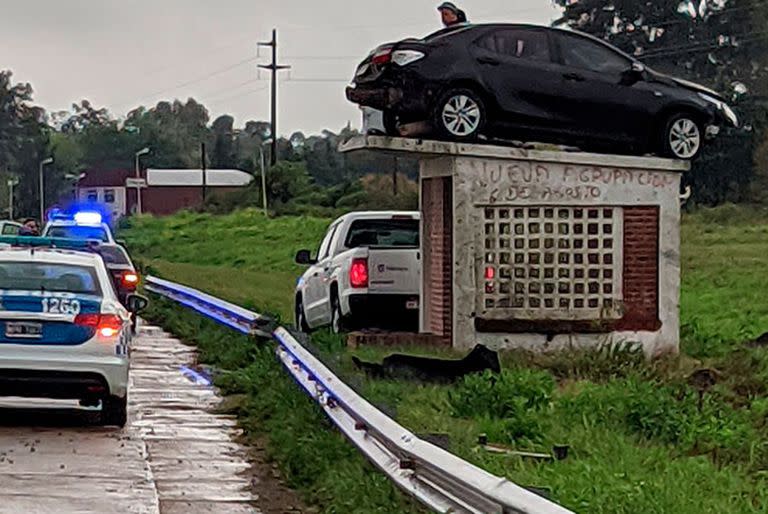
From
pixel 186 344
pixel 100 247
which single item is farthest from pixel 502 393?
pixel 100 247

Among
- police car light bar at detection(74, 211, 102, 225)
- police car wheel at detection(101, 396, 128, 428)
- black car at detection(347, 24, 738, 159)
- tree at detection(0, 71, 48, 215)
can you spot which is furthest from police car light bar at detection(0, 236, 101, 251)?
tree at detection(0, 71, 48, 215)

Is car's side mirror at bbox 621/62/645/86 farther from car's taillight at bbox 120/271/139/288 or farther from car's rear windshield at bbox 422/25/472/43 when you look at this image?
car's taillight at bbox 120/271/139/288

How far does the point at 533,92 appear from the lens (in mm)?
18641

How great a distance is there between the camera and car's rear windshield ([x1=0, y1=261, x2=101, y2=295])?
1412 centimetres

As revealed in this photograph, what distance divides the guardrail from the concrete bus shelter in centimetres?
382

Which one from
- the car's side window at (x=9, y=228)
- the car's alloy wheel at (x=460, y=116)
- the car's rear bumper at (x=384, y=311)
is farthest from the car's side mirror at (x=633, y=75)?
the car's side window at (x=9, y=228)

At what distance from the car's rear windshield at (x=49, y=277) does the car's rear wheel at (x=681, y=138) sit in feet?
24.7

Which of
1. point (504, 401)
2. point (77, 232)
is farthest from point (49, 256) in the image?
point (77, 232)

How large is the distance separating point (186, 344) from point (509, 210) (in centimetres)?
763

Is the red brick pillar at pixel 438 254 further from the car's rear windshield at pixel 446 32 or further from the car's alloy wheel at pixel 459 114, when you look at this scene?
the car's rear windshield at pixel 446 32

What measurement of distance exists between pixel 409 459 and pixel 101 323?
5424 mm

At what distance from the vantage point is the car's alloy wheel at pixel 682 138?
19.1 metres

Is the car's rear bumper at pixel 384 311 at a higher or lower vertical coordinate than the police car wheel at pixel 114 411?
higher

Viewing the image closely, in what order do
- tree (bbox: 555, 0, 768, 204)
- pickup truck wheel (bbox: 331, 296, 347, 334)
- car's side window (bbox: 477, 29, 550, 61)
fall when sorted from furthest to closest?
tree (bbox: 555, 0, 768, 204)
pickup truck wheel (bbox: 331, 296, 347, 334)
car's side window (bbox: 477, 29, 550, 61)
